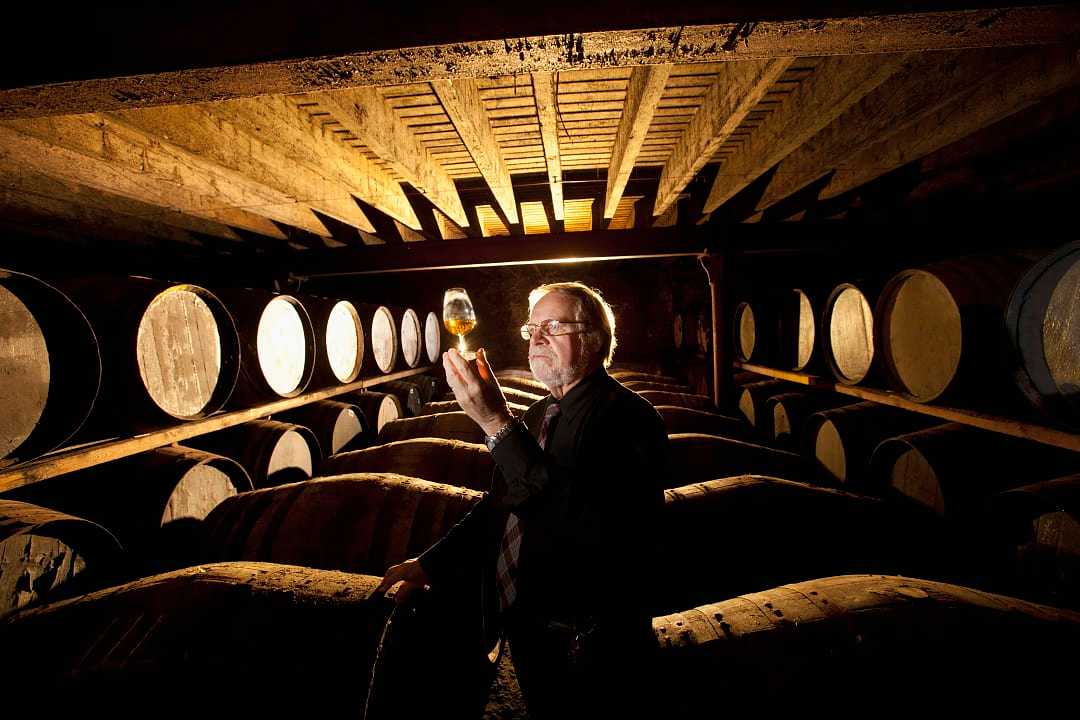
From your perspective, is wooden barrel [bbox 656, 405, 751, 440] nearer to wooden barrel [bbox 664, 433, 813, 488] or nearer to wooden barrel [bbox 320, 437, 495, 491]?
wooden barrel [bbox 664, 433, 813, 488]

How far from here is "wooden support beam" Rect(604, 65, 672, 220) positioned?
1760 mm

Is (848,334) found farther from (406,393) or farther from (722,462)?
(406,393)

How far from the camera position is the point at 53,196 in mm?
3365

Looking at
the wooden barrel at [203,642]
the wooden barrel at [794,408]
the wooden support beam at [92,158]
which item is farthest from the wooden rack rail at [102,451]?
the wooden barrel at [794,408]

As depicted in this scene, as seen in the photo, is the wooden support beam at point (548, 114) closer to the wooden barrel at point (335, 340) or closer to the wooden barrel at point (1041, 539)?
the wooden barrel at point (335, 340)

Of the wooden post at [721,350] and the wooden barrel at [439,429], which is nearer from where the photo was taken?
the wooden barrel at [439,429]

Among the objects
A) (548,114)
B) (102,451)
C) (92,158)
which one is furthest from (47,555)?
(548,114)

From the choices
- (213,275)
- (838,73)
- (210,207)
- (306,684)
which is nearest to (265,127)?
(210,207)

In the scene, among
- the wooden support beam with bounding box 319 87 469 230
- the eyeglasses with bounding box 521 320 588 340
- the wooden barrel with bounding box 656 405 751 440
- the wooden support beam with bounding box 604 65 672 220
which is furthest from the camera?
the wooden barrel with bounding box 656 405 751 440

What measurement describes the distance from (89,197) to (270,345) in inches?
74.4

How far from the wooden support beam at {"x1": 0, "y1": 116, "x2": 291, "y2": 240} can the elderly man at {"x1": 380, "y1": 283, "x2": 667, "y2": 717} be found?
2.43 meters

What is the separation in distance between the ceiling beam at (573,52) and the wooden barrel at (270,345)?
7.39 ft

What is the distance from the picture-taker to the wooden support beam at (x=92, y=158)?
2021mm

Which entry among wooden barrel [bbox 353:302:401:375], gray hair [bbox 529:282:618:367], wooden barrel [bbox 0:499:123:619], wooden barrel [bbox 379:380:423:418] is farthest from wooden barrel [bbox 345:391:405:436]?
gray hair [bbox 529:282:618:367]
